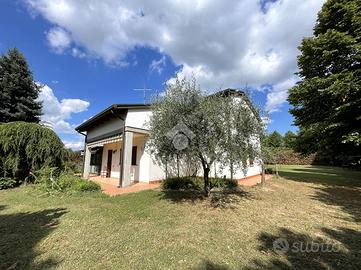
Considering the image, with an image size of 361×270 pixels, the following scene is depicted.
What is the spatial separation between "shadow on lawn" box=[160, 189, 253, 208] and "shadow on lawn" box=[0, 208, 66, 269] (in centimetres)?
395

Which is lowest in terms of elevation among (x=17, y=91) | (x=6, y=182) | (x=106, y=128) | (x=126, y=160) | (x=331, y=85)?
(x=6, y=182)

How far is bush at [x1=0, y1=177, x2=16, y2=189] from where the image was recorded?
36.1 feet

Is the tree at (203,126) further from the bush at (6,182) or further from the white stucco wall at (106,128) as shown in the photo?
the bush at (6,182)

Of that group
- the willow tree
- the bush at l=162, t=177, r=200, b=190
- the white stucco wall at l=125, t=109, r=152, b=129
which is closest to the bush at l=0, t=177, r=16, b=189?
the willow tree

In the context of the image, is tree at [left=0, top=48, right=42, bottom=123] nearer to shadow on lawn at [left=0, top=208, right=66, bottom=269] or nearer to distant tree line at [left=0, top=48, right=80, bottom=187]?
distant tree line at [left=0, top=48, right=80, bottom=187]

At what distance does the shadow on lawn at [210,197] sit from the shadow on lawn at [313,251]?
2.60 m

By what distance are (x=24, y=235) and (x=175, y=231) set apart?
3.58 meters

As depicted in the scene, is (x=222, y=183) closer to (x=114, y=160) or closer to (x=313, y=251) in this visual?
(x=313, y=251)

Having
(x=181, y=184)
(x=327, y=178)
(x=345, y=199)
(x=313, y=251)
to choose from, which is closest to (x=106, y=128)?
(x=181, y=184)

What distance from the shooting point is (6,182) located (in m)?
11.1

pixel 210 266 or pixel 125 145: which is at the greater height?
pixel 125 145

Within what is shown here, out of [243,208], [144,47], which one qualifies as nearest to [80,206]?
[243,208]

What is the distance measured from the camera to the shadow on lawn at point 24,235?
12.0 feet

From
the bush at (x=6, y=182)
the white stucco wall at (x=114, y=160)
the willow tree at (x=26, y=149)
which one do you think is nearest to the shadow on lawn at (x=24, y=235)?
the bush at (x=6, y=182)
